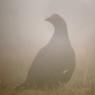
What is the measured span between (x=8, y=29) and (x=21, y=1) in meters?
0.20

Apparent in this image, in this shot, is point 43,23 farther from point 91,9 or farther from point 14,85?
point 14,85

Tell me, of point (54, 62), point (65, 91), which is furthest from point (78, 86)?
point (54, 62)

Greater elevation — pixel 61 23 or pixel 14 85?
pixel 61 23

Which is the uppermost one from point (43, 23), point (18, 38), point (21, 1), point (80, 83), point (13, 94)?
point (21, 1)

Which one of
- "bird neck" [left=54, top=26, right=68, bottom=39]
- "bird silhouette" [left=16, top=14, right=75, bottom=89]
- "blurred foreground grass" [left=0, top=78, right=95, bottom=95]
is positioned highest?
"bird neck" [left=54, top=26, right=68, bottom=39]

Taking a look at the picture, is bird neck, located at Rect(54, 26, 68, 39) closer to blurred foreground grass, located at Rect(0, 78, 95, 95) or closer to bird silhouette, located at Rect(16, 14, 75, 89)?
bird silhouette, located at Rect(16, 14, 75, 89)

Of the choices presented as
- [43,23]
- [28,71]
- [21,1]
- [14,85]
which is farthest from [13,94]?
[21,1]

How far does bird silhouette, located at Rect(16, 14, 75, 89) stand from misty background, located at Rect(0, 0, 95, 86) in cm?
3

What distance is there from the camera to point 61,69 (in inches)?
64.4

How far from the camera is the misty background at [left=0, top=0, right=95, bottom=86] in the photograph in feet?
5.37

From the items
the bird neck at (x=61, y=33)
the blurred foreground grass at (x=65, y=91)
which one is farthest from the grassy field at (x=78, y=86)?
the bird neck at (x=61, y=33)

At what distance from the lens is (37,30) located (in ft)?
5.45

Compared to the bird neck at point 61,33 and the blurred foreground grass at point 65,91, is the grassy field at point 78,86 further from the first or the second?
the bird neck at point 61,33

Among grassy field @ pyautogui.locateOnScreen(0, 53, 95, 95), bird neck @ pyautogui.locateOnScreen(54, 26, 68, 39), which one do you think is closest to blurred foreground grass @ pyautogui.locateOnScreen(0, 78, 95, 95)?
grassy field @ pyautogui.locateOnScreen(0, 53, 95, 95)
